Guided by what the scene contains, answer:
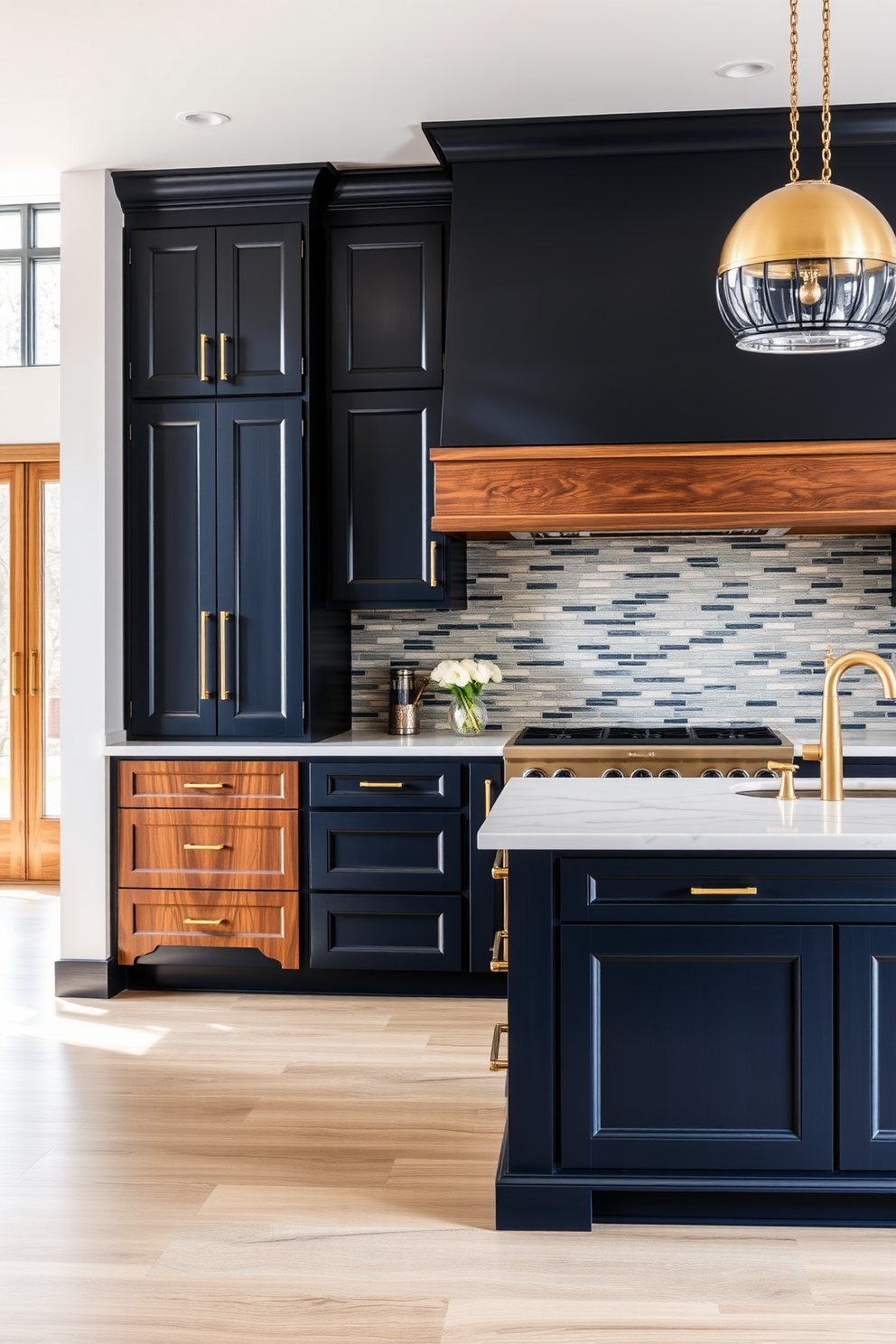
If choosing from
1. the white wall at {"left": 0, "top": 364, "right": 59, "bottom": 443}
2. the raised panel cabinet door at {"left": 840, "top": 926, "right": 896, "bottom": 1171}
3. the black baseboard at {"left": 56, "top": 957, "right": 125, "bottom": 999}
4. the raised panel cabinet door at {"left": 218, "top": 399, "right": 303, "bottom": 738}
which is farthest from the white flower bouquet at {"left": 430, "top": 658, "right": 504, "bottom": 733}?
the white wall at {"left": 0, "top": 364, "right": 59, "bottom": 443}

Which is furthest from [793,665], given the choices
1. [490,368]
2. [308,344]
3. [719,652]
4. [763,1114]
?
[763,1114]

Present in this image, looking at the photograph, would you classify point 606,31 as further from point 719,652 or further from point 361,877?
point 361,877

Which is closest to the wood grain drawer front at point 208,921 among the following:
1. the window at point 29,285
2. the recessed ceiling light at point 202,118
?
the recessed ceiling light at point 202,118

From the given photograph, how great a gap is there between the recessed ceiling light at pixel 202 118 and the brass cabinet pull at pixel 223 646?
1.62 meters

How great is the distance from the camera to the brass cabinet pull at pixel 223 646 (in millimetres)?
4441

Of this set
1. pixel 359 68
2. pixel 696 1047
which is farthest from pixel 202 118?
pixel 696 1047

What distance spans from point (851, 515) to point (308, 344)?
1954 mm

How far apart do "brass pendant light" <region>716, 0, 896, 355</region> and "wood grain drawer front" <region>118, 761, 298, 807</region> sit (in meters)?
2.51

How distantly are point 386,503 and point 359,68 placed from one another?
146 centimetres

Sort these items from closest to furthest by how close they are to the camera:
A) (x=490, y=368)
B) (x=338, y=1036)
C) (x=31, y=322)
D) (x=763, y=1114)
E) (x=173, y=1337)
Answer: (x=173, y=1337) → (x=763, y=1114) → (x=338, y=1036) → (x=490, y=368) → (x=31, y=322)

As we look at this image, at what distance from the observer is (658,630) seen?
4.82 metres

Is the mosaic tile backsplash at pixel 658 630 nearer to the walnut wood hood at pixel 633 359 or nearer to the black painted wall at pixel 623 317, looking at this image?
the walnut wood hood at pixel 633 359

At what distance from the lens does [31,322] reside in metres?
6.05

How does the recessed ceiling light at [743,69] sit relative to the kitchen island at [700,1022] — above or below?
above
